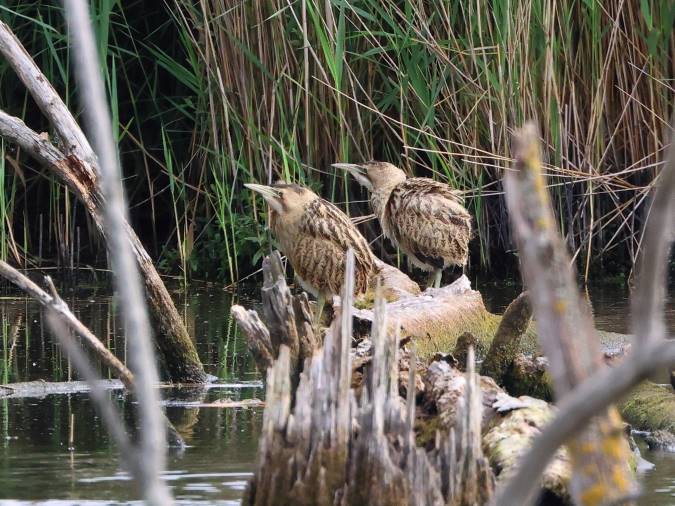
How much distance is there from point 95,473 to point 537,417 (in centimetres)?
151

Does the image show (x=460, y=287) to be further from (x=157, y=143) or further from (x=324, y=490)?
(x=157, y=143)

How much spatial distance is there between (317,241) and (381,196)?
1443 millimetres

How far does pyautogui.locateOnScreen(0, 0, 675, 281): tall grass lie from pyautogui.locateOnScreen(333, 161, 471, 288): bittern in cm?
26

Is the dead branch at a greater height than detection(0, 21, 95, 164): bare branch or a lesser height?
lesser

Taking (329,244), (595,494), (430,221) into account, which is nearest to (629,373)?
(595,494)

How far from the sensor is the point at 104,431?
5156 mm

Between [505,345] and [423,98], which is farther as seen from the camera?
[423,98]

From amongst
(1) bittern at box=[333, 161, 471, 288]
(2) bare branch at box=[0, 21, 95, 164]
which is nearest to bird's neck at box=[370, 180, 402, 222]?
(1) bittern at box=[333, 161, 471, 288]

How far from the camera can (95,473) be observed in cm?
442

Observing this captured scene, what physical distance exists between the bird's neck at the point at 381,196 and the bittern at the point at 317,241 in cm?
121

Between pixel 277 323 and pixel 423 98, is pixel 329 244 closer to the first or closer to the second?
pixel 423 98

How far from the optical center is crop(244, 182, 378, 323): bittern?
6.73 metres

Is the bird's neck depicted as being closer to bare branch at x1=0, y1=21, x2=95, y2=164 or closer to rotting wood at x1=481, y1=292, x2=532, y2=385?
rotting wood at x1=481, y1=292, x2=532, y2=385

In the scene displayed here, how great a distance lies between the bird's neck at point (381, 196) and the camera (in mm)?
8055
